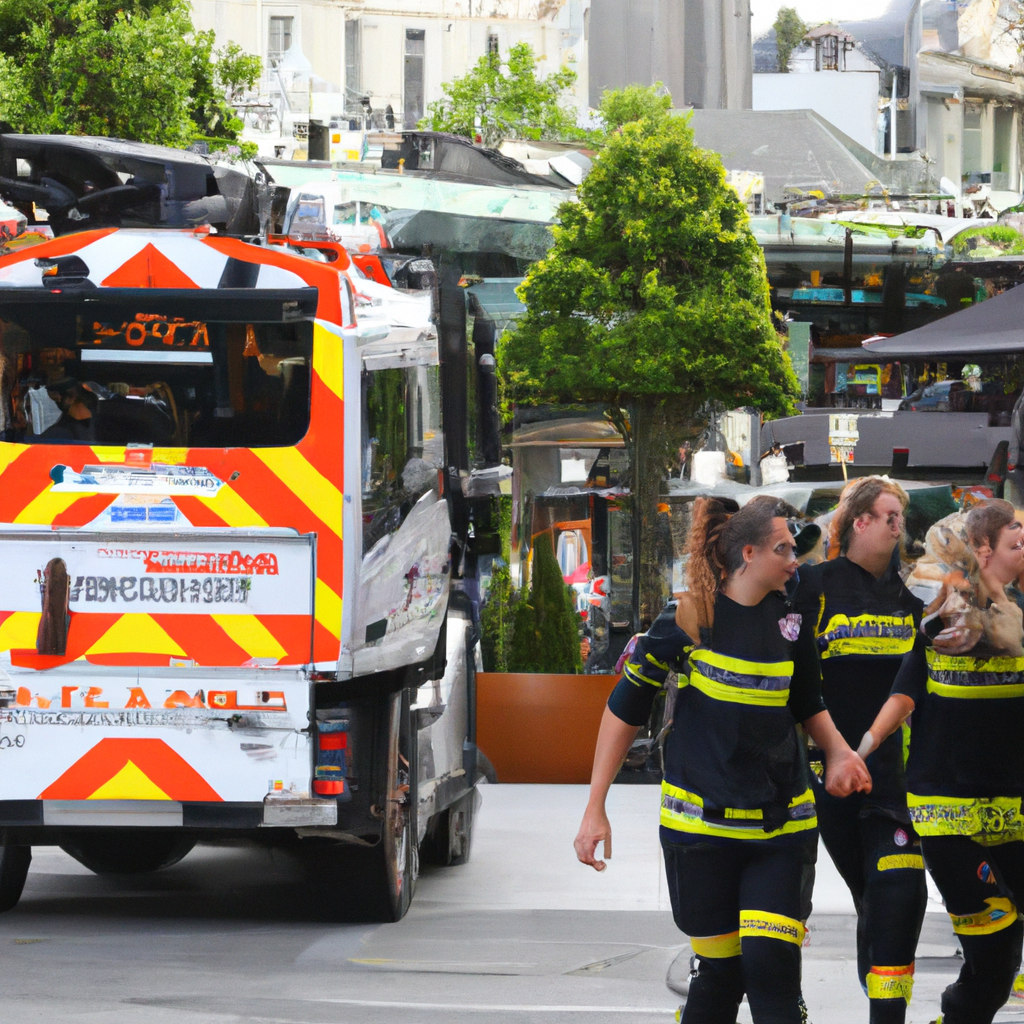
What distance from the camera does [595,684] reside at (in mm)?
13109

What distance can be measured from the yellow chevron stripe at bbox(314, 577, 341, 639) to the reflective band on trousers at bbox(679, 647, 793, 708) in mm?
2830

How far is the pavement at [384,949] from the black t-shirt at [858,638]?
124 centimetres

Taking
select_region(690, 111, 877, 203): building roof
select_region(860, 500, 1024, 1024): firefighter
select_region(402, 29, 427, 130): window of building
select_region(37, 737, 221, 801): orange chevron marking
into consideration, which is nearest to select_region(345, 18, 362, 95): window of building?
select_region(402, 29, 427, 130): window of building

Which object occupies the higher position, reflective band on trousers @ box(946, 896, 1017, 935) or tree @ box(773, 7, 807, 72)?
tree @ box(773, 7, 807, 72)

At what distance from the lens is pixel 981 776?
4852 mm

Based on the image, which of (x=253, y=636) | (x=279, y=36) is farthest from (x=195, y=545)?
(x=279, y=36)

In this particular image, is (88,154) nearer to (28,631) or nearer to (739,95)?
(28,631)

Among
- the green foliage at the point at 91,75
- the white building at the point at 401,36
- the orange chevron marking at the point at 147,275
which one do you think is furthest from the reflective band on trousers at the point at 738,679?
the white building at the point at 401,36

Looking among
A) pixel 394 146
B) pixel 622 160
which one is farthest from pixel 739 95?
pixel 622 160

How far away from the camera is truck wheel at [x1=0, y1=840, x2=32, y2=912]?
7.99 m

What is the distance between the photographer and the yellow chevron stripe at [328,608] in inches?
275

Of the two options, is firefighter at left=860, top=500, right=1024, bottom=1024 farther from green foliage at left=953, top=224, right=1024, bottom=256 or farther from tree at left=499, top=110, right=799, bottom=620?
green foliage at left=953, top=224, right=1024, bottom=256

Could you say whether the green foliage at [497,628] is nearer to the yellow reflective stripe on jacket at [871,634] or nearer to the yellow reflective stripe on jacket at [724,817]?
the yellow reflective stripe on jacket at [871,634]

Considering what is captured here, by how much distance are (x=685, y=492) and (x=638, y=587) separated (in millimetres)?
2461
